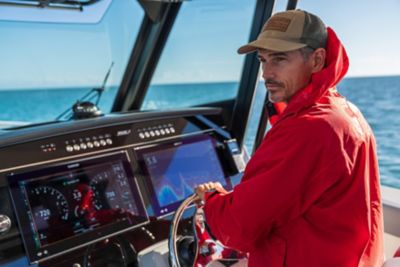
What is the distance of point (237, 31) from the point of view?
351cm

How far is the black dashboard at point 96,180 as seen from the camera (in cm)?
133

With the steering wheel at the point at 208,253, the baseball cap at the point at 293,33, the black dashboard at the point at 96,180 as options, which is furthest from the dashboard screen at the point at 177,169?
the baseball cap at the point at 293,33

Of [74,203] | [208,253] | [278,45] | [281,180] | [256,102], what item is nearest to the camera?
[281,180]

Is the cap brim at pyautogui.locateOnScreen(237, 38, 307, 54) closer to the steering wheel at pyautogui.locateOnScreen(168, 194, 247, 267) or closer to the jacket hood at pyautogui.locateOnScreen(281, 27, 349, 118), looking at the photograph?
the jacket hood at pyautogui.locateOnScreen(281, 27, 349, 118)

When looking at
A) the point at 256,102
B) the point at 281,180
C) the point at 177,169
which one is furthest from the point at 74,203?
the point at 256,102

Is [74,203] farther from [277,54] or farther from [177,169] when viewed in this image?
[277,54]

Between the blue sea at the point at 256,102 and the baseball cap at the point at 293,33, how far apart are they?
2.99 ft

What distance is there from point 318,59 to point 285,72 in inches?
3.8

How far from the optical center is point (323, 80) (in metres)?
1.03

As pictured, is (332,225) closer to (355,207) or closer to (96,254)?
(355,207)

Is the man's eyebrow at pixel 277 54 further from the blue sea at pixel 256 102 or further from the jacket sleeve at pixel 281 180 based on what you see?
the blue sea at pixel 256 102

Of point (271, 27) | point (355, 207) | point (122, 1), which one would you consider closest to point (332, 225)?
point (355, 207)

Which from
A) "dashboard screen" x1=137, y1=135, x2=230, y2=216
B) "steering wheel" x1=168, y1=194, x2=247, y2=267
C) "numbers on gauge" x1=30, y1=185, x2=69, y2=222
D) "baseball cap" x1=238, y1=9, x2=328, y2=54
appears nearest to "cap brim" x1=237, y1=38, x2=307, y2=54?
"baseball cap" x1=238, y1=9, x2=328, y2=54

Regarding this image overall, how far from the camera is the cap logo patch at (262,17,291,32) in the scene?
1074 mm
